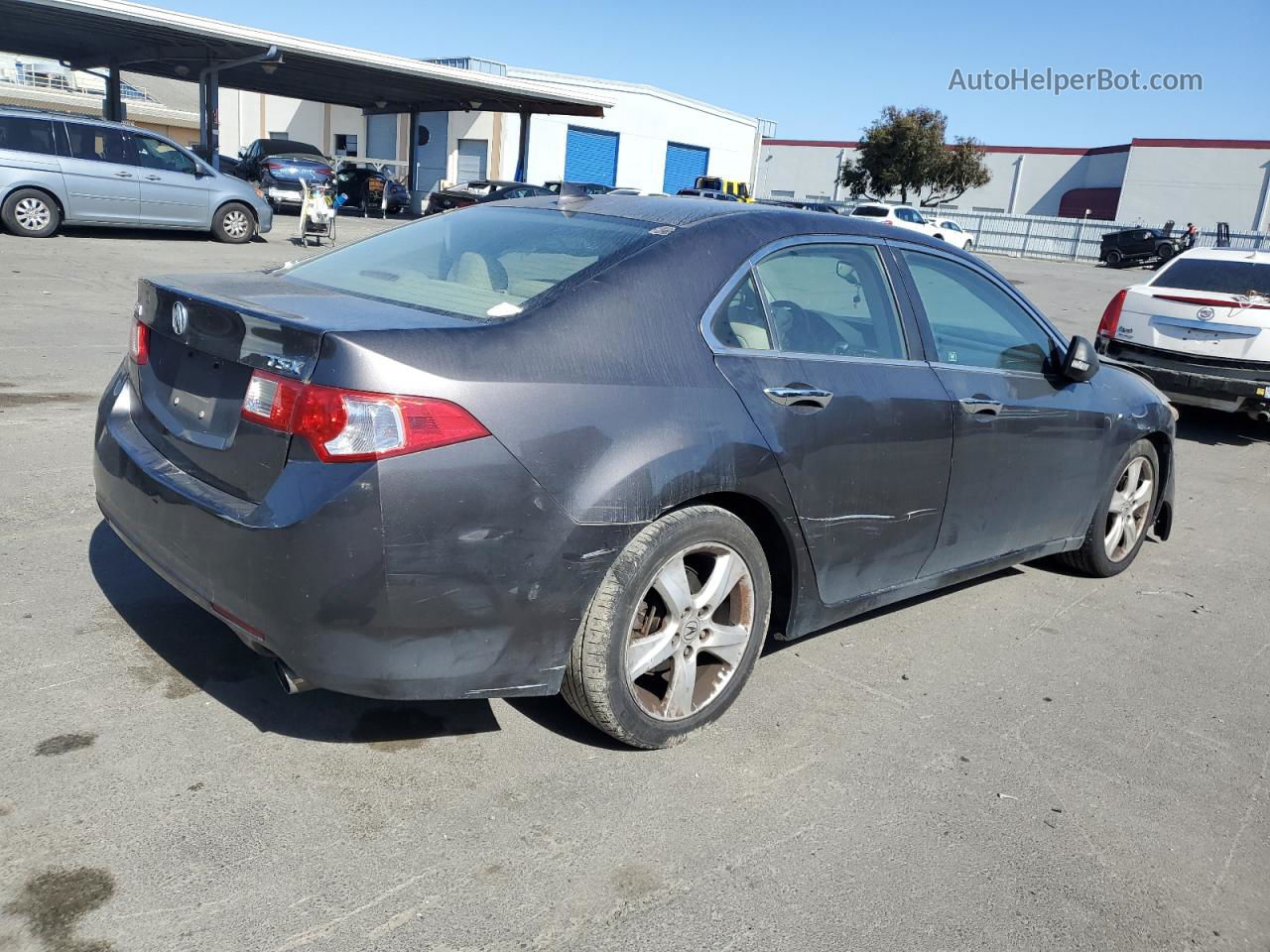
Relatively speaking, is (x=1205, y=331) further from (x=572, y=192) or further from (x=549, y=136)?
(x=549, y=136)

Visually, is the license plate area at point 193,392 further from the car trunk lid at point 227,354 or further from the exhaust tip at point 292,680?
the exhaust tip at point 292,680

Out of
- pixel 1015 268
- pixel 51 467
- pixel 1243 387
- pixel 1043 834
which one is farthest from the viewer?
pixel 1015 268

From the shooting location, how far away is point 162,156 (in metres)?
16.4

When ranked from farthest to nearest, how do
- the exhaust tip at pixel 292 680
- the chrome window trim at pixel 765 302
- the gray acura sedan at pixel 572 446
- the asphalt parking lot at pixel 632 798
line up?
1. the chrome window trim at pixel 765 302
2. the exhaust tip at pixel 292 680
3. the gray acura sedan at pixel 572 446
4. the asphalt parking lot at pixel 632 798

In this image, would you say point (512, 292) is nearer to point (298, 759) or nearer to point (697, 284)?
point (697, 284)

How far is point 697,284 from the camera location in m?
3.22

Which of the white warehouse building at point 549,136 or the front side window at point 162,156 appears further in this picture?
the white warehouse building at point 549,136

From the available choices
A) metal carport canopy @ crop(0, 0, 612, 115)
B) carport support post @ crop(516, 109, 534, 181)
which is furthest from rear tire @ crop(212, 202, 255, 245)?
carport support post @ crop(516, 109, 534, 181)

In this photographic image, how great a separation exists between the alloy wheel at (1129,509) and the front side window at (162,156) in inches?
612

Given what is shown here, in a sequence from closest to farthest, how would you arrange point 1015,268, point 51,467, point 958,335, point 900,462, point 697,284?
1. point 697,284
2. point 900,462
3. point 958,335
4. point 51,467
5. point 1015,268

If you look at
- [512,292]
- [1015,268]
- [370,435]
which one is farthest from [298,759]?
[1015,268]

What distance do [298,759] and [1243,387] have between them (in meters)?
8.30

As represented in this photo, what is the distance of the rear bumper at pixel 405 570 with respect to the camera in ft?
8.42

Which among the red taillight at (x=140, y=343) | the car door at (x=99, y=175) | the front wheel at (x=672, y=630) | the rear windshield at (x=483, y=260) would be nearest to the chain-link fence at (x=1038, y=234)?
the car door at (x=99, y=175)
